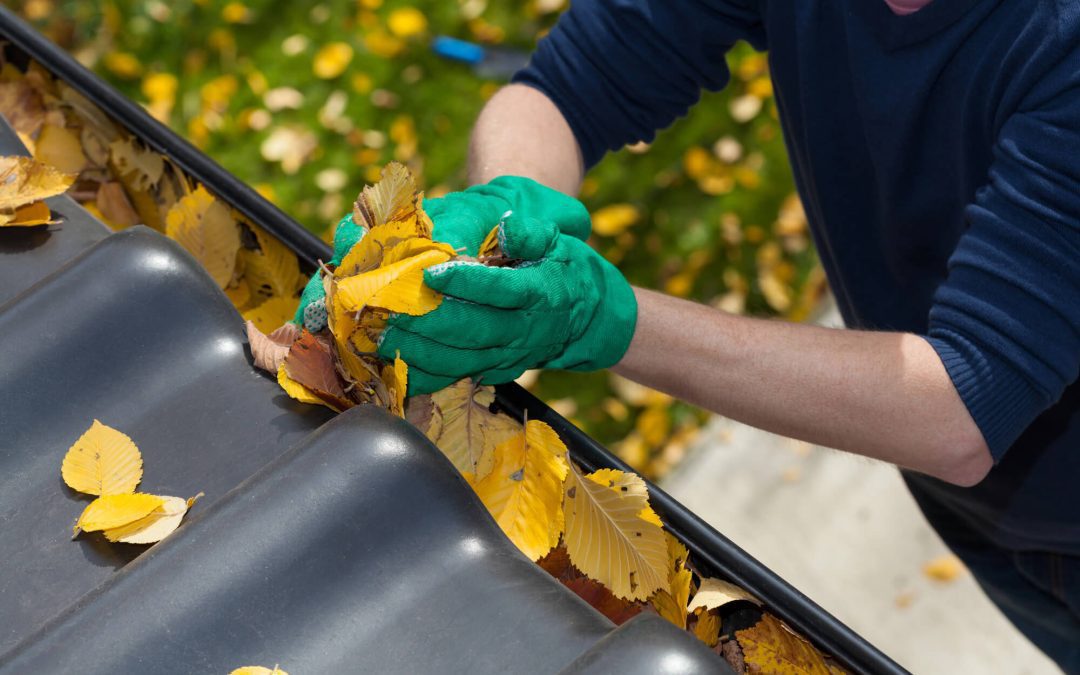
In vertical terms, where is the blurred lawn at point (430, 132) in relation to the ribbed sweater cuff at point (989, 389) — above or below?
below

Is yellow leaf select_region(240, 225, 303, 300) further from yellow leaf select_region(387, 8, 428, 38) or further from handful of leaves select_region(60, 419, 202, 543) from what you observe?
yellow leaf select_region(387, 8, 428, 38)

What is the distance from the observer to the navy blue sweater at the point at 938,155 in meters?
1.15

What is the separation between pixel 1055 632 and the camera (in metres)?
1.91

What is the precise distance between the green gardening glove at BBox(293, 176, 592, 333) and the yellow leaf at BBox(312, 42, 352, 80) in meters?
2.26

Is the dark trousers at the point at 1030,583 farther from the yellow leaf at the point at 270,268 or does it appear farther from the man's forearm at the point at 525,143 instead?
the yellow leaf at the point at 270,268

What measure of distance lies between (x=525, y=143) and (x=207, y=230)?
561 millimetres

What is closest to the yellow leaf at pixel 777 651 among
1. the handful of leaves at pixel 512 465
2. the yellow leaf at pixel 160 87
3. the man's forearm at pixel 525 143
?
the handful of leaves at pixel 512 465

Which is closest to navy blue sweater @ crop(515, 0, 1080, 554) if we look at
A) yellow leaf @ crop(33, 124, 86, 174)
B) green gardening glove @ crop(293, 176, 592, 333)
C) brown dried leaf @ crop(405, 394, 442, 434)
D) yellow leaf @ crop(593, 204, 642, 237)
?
green gardening glove @ crop(293, 176, 592, 333)

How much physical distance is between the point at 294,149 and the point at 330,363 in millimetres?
2378

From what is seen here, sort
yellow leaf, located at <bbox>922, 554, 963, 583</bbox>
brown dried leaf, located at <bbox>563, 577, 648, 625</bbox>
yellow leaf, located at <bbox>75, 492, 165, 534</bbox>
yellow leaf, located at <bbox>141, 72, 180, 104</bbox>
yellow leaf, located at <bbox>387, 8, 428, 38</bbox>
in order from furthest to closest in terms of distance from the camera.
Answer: yellow leaf, located at <bbox>387, 8, 428, 38</bbox>
yellow leaf, located at <bbox>141, 72, 180, 104</bbox>
yellow leaf, located at <bbox>922, 554, 963, 583</bbox>
brown dried leaf, located at <bbox>563, 577, 648, 625</bbox>
yellow leaf, located at <bbox>75, 492, 165, 534</bbox>

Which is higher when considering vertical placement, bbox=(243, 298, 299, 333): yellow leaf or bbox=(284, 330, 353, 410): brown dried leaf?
bbox=(284, 330, 353, 410): brown dried leaf

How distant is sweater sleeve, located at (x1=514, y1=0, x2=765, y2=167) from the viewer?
159cm

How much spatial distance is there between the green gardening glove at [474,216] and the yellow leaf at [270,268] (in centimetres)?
8

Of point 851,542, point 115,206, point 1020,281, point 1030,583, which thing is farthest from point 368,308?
point 851,542
